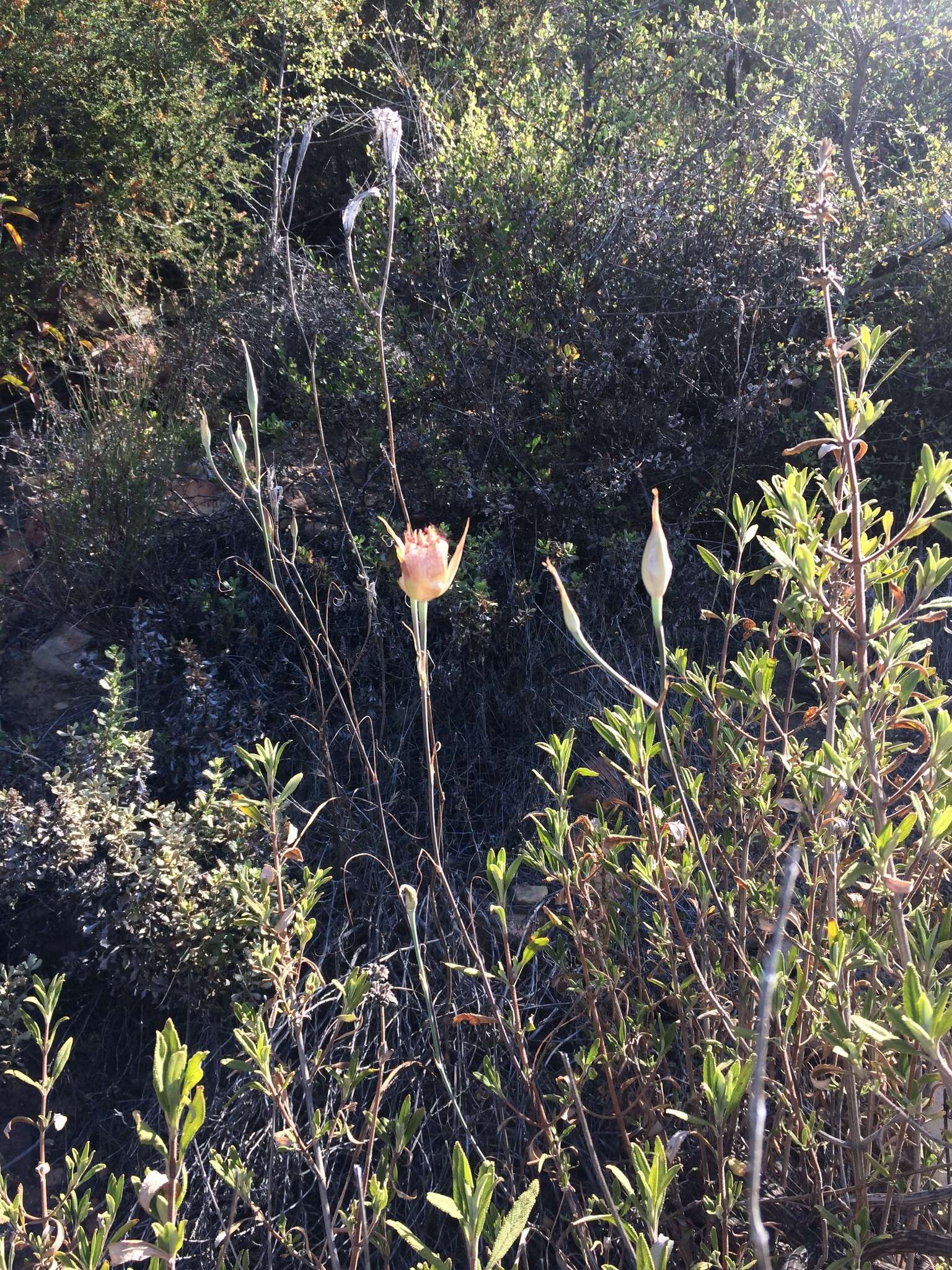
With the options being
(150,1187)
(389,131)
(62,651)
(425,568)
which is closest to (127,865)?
(62,651)

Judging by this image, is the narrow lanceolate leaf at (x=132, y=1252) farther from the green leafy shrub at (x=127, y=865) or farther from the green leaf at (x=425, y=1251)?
the green leafy shrub at (x=127, y=865)

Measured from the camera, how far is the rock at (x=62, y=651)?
3018mm

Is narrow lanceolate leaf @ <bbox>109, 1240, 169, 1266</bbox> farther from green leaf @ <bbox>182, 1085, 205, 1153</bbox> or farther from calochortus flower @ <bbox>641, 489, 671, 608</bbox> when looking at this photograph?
calochortus flower @ <bbox>641, 489, 671, 608</bbox>

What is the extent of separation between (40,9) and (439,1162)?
15.5 feet

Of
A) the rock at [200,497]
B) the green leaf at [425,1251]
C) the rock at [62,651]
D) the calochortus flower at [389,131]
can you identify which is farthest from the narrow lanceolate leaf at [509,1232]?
the rock at [200,497]

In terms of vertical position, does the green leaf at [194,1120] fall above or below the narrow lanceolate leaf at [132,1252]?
above

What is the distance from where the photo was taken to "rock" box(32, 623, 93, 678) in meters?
3.02

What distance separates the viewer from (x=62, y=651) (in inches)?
120

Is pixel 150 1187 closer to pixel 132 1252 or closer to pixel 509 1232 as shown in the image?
pixel 132 1252

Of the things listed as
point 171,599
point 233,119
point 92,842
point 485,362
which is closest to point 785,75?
point 233,119

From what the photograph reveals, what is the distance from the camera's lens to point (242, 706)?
273cm

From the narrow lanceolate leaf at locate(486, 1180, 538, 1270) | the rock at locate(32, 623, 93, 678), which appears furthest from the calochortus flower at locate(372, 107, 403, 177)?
the rock at locate(32, 623, 93, 678)

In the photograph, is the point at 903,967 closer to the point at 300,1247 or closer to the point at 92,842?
the point at 300,1247

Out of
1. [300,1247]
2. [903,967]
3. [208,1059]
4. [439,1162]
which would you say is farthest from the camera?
[208,1059]
